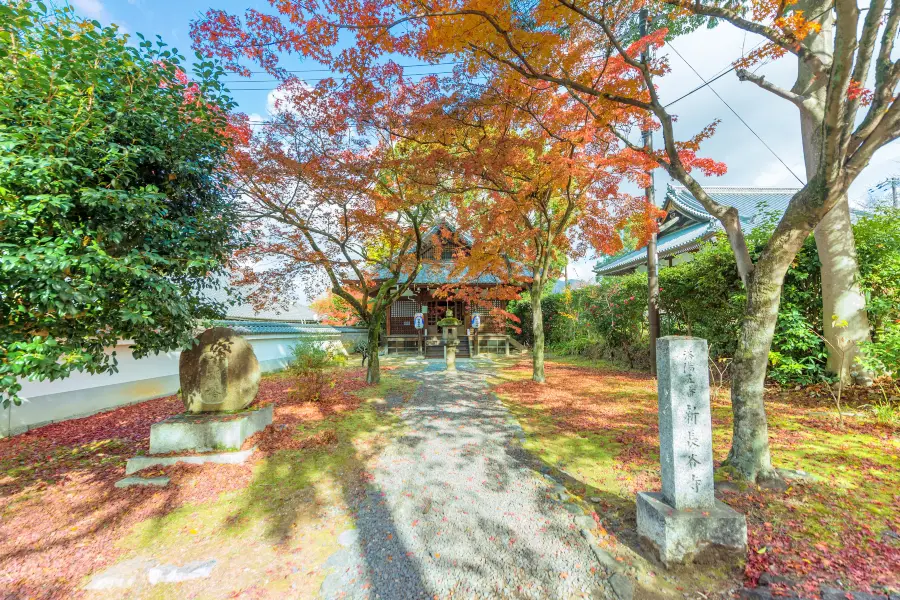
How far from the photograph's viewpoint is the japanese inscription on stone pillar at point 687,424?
2473 millimetres

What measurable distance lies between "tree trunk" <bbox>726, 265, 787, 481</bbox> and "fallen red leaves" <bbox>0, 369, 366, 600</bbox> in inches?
187

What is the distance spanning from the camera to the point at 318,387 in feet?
23.5

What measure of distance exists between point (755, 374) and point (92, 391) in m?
9.70

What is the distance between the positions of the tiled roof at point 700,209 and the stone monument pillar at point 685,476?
11.8m

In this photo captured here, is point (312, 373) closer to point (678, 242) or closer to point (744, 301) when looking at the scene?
point (744, 301)

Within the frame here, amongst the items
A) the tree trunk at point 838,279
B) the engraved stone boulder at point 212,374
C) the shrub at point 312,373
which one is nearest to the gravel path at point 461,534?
the engraved stone boulder at point 212,374

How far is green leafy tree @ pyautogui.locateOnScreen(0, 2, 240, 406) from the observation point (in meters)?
2.59

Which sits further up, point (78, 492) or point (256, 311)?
point (256, 311)

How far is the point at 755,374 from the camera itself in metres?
3.13

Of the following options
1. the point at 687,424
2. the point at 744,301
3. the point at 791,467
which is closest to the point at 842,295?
the point at 744,301

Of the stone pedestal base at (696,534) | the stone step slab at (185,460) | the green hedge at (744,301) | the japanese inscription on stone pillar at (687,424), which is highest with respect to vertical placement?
the green hedge at (744,301)

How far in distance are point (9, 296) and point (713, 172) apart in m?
9.69

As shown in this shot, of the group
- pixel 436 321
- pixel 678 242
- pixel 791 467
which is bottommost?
pixel 791 467

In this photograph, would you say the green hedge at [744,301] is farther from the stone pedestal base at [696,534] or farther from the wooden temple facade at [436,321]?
the wooden temple facade at [436,321]
